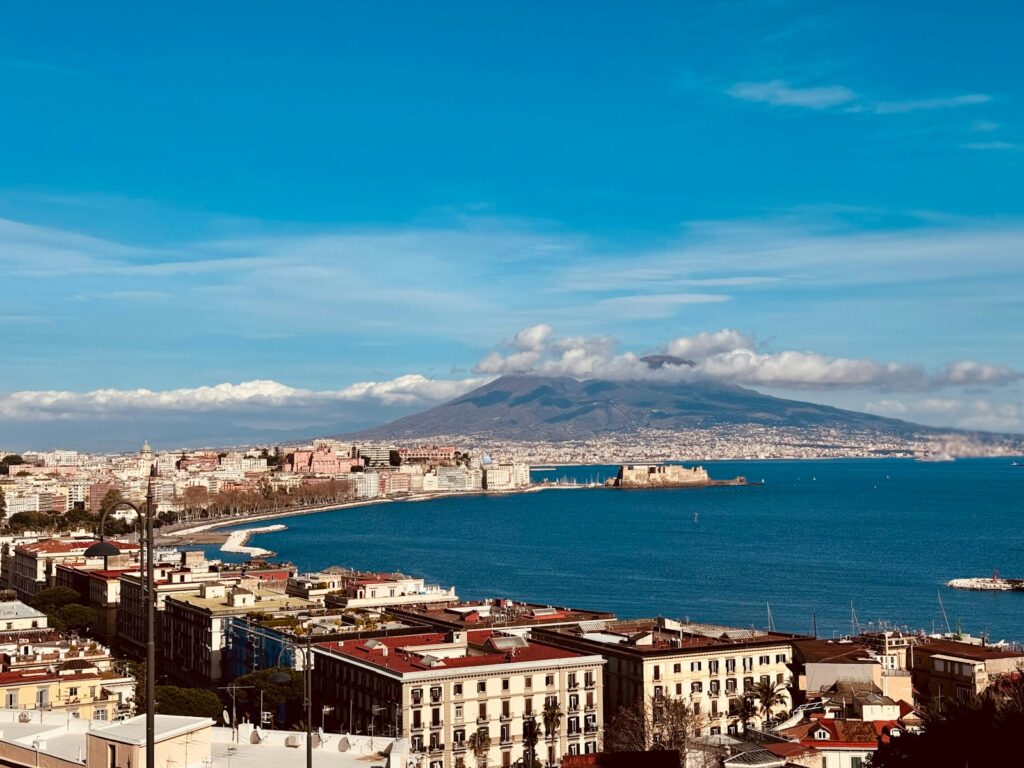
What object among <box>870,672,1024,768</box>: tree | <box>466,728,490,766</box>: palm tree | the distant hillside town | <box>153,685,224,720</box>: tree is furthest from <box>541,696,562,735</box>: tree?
the distant hillside town

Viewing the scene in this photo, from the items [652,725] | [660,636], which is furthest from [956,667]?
[652,725]

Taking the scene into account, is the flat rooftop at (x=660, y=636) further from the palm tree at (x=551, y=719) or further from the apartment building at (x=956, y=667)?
the apartment building at (x=956, y=667)

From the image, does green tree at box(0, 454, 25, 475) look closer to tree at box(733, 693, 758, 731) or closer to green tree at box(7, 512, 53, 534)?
green tree at box(7, 512, 53, 534)

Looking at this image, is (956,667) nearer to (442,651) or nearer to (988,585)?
(442,651)

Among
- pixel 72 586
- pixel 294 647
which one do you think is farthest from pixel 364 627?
pixel 72 586

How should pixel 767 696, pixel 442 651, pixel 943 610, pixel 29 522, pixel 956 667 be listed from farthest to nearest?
1. pixel 29 522
2. pixel 943 610
3. pixel 956 667
4. pixel 442 651
5. pixel 767 696
